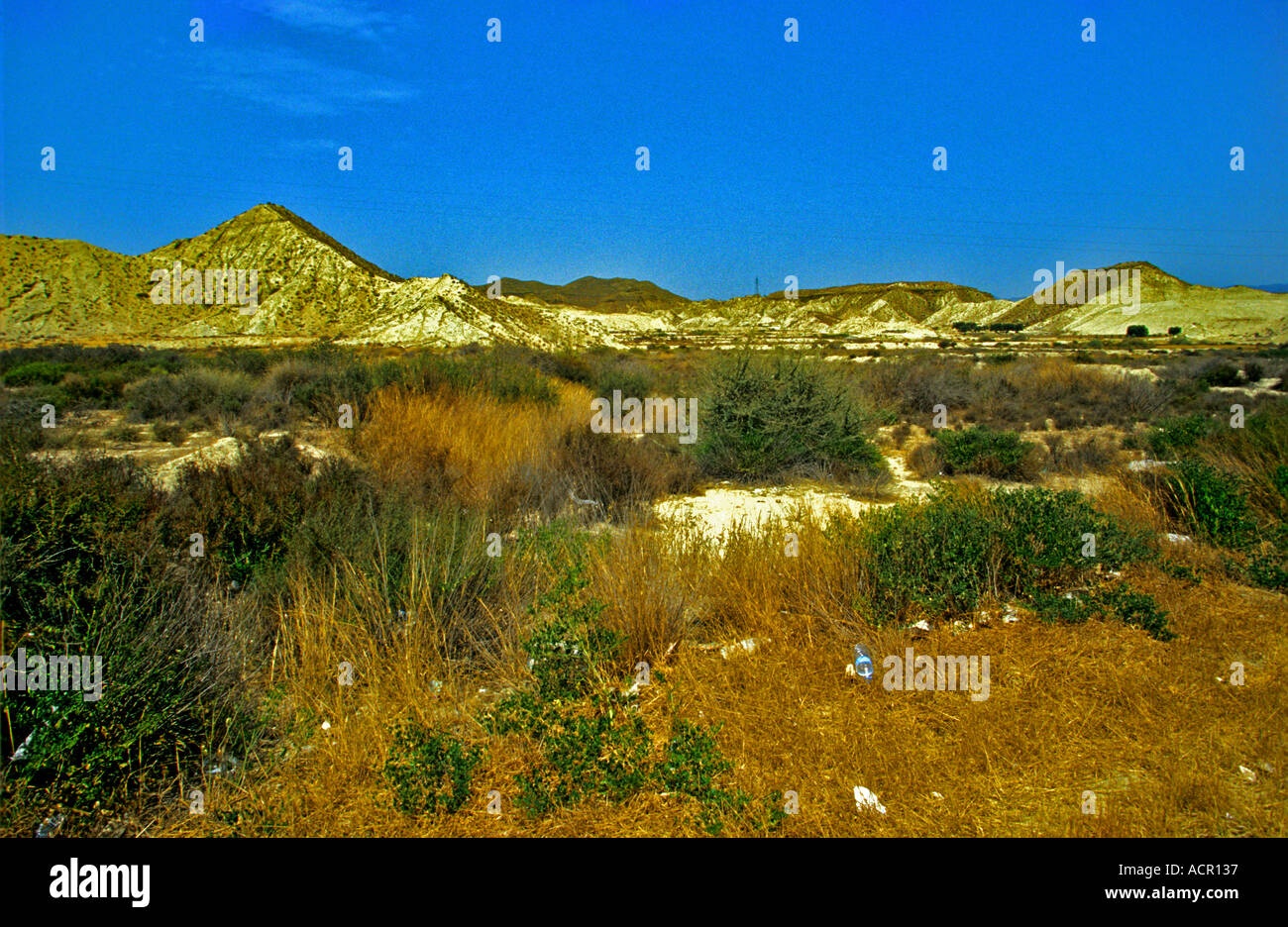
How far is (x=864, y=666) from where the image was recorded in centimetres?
355

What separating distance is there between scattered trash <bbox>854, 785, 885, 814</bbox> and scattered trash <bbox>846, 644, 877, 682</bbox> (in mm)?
938

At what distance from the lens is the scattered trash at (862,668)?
11.5 feet

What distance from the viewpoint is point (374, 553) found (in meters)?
4.17

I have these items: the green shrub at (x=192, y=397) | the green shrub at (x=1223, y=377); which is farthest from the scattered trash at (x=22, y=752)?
the green shrub at (x=1223, y=377)

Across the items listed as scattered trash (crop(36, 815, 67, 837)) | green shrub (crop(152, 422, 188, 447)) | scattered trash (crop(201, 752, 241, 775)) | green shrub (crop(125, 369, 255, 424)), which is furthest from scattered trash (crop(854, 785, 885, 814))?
green shrub (crop(125, 369, 255, 424))

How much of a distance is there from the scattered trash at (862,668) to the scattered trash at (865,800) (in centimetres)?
94

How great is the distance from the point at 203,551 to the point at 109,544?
79cm

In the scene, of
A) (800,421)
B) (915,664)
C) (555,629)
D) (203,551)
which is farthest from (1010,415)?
(203,551)

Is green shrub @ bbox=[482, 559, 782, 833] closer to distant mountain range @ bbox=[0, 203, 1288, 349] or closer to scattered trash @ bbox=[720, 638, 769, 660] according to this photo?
scattered trash @ bbox=[720, 638, 769, 660]

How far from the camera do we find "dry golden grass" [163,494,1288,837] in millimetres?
2439

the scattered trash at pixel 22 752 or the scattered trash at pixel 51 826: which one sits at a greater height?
the scattered trash at pixel 22 752

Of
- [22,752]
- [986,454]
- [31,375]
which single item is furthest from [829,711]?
[31,375]

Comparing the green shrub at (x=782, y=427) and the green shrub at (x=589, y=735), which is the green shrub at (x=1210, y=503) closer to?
the green shrub at (x=782, y=427)

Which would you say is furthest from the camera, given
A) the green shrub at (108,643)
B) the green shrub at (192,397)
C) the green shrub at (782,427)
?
the green shrub at (192,397)
